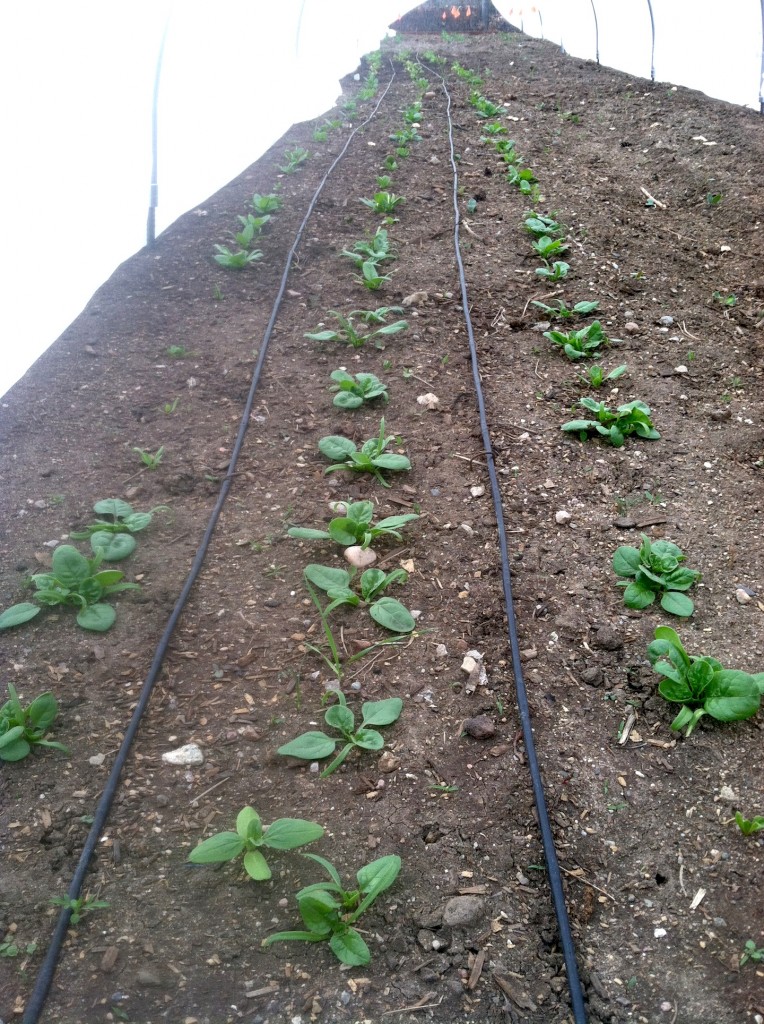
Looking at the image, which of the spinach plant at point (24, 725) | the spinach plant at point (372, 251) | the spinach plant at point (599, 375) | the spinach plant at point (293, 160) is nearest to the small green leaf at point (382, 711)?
the spinach plant at point (24, 725)

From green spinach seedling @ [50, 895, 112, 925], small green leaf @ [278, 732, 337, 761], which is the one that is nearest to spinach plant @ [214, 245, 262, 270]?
small green leaf @ [278, 732, 337, 761]

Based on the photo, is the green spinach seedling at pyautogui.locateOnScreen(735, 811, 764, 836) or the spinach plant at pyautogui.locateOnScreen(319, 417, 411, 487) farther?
the spinach plant at pyautogui.locateOnScreen(319, 417, 411, 487)

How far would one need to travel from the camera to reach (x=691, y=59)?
6.73 m

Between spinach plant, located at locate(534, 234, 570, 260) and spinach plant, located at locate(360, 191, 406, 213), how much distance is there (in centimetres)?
126

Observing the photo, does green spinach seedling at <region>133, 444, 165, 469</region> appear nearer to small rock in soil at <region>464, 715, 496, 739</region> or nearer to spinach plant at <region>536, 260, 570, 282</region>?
small rock in soil at <region>464, 715, 496, 739</region>

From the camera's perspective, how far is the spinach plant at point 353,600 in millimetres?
2199

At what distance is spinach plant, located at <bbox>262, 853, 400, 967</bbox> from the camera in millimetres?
1495

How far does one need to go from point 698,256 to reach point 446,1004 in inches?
167

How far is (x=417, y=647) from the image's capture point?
7.34 ft

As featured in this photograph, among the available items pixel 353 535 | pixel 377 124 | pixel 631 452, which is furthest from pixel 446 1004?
pixel 377 124

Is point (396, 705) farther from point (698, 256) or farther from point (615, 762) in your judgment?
point (698, 256)

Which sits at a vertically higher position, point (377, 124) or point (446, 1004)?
point (377, 124)

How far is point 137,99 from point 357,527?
332 cm

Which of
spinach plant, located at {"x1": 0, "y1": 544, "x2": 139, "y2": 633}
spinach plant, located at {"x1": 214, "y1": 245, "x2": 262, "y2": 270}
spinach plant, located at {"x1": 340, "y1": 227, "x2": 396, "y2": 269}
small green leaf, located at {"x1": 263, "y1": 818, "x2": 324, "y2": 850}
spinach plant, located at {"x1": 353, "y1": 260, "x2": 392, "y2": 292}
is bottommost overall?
small green leaf, located at {"x1": 263, "y1": 818, "x2": 324, "y2": 850}
